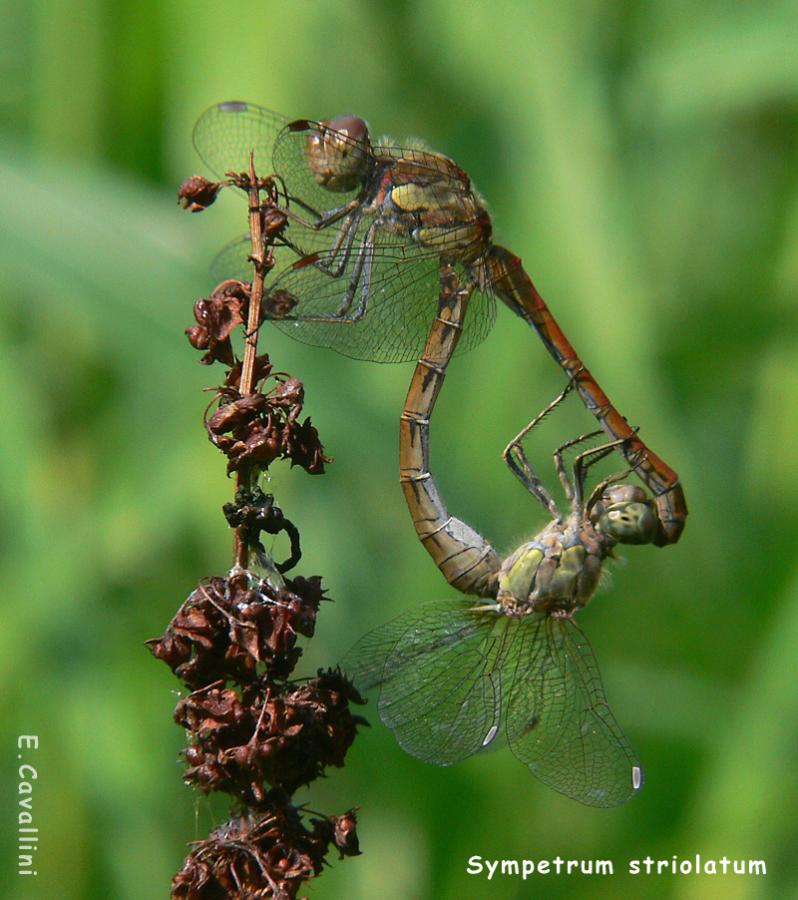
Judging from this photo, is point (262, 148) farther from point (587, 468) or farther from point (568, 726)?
point (568, 726)

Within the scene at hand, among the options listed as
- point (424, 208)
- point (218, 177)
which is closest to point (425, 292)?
point (424, 208)

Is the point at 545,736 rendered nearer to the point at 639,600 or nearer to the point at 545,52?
the point at 639,600

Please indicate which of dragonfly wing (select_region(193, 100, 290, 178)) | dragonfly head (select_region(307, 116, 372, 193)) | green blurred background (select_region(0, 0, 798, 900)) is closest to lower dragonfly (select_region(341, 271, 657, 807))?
green blurred background (select_region(0, 0, 798, 900))

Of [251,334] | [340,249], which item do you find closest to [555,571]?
[340,249]

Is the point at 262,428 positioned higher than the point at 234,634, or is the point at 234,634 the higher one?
the point at 262,428

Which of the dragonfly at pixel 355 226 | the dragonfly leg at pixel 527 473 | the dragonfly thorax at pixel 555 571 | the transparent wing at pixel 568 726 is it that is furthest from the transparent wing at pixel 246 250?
the transparent wing at pixel 568 726

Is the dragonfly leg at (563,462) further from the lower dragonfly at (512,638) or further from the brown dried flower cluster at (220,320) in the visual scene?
the brown dried flower cluster at (220,320)
